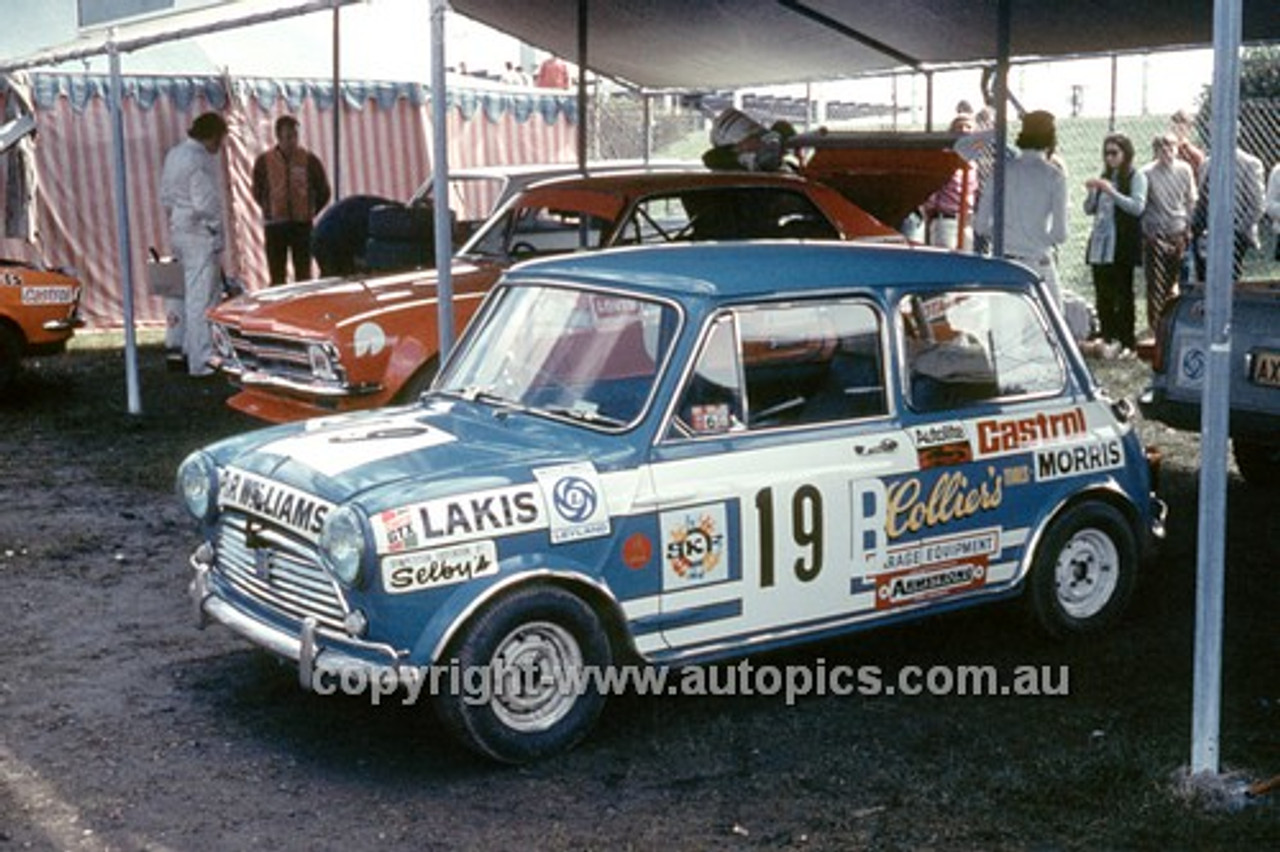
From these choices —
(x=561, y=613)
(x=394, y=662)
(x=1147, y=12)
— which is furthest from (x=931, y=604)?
(x=1147, y=12)

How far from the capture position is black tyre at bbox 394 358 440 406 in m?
8.48

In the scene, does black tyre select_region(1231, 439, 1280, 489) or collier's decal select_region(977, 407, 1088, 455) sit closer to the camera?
collier's decal select_region(977, 407, 1088, 455)

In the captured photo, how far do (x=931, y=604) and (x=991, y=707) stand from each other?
0.40 m

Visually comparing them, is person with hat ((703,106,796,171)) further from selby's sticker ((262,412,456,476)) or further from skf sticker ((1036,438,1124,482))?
selby's sticker ((262,412,456,476))

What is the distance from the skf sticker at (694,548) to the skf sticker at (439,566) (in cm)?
58

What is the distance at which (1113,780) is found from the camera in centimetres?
478

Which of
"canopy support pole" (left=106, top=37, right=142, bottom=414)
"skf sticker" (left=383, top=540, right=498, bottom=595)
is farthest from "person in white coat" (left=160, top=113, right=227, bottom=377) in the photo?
"skf sticker" (left=383, top=540, right=498, bottom=595)

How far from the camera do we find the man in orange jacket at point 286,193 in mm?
13938

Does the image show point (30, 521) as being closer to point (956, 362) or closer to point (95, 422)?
point (95, 422)

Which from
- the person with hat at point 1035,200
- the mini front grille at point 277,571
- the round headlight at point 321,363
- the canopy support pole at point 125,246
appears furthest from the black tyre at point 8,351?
the mini front grille at point 277,571

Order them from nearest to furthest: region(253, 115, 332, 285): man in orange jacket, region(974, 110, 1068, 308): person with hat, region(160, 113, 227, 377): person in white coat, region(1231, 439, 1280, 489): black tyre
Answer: region(1231, 439, 1280, 489): black tyre, region(974, 110, 1068, 308): person with hat, region(160, 113, 227, 377): person in white coat, region(253, 115, 332, 285): man in orange jacket

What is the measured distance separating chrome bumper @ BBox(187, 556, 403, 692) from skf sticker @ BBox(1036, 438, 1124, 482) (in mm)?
2482

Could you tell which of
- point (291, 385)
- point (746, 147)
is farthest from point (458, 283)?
point (746, 147)

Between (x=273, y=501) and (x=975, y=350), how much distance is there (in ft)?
8.19
